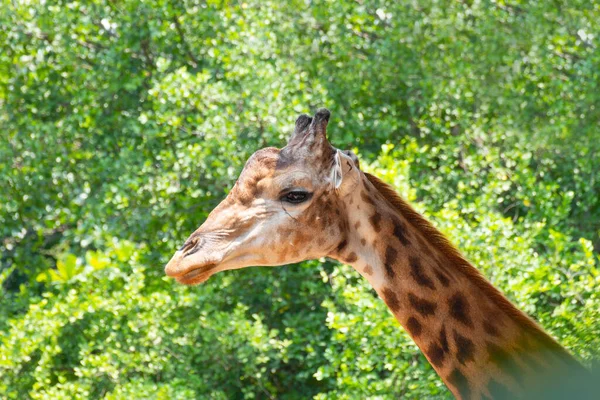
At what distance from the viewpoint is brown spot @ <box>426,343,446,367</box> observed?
310 cm

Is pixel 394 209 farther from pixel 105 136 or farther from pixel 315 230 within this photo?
pixel 105 136

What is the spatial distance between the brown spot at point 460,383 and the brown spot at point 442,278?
26 cm

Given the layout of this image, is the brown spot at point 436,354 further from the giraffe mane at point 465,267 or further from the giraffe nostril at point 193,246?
the giraffe nostril at point 193,246

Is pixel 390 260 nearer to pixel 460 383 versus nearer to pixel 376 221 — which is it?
pixel 376 221

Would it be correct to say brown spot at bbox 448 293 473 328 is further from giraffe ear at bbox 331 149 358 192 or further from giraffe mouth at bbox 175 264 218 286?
giraffe mouth at bbox 175 264 218 286

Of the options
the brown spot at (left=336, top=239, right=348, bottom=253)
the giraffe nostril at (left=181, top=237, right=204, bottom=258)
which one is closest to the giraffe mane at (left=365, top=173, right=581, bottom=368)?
the brown spot at (left=336, top=239, right=348, bottom=253)

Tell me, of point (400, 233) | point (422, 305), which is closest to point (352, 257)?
point (400, 233)

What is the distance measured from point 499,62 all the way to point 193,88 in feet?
7.19

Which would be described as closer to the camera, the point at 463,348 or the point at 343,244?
the point at 463,348

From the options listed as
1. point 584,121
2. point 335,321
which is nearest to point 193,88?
point 335,321

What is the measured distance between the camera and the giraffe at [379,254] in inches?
118

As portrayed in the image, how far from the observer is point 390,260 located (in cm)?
315

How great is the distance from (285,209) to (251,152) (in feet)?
11.3

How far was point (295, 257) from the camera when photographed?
10.4 feet
